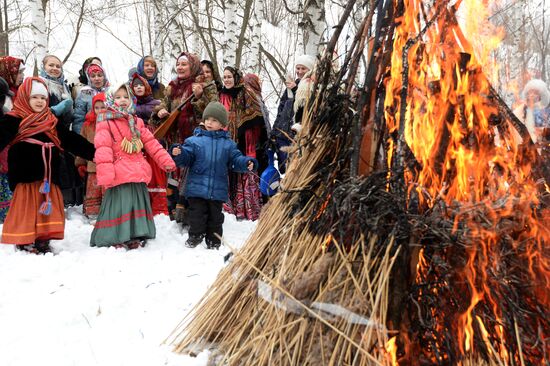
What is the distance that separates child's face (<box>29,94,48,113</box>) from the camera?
13.8 ft

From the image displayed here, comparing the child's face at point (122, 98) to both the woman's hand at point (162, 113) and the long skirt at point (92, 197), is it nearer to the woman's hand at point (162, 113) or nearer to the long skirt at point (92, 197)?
the woman's hand at point (162, 113)

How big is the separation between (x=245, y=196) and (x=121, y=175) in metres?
1.83

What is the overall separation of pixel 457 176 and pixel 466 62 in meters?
0.51

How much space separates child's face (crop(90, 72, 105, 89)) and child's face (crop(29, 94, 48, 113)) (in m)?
1.41

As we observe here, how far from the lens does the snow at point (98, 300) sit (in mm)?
2346

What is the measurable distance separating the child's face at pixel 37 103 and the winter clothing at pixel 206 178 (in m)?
1.30

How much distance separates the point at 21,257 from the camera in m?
3.88

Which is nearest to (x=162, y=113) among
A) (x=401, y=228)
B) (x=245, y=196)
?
(x=245, y=196)

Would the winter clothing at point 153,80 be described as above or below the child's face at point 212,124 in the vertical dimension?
above

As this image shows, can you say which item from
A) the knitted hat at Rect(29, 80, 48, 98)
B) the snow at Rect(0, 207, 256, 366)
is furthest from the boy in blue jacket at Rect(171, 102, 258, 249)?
the knitted hat at Rect(29, 80, 48, 98)

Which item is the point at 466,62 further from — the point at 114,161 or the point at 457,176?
the point at 114,161

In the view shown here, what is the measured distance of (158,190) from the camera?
545 centimetres

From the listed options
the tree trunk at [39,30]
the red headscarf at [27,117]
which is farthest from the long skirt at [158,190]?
the tree trunk at [39,30]

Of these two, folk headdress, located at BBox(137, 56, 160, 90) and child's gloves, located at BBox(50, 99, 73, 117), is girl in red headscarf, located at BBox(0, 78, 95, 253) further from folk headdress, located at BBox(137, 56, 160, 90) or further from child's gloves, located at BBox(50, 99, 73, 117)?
folk headdress, located at BBox(137, 56, 160, 90)
